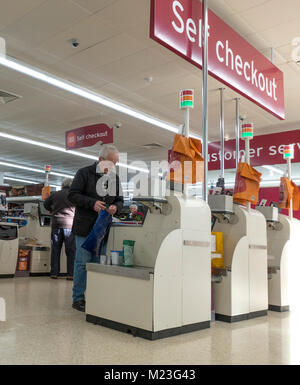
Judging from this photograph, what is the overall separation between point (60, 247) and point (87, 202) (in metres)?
2.98

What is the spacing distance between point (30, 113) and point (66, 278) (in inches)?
153

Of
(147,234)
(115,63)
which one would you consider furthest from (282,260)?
(115,63)

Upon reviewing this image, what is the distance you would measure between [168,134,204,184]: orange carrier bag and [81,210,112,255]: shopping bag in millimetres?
734

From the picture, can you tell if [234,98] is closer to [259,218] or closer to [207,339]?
[259,218]

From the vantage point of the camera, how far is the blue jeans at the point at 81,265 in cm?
358

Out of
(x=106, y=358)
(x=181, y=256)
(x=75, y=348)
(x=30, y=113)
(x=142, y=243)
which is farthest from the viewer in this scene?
(x=30, y=113)

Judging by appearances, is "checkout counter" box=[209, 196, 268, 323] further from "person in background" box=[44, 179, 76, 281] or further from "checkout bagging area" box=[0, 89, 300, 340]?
"person in background" box=[44, 179, 76, 281]

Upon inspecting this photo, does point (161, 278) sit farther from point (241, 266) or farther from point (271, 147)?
point (271, 147)

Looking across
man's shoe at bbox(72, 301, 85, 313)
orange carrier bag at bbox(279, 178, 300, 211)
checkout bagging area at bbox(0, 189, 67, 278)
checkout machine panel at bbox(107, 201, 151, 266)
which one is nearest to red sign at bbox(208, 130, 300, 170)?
orange carrier bag at bbox(279, 178, 300, 211)

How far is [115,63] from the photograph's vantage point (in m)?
5.80

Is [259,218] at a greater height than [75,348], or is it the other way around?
[259,218]

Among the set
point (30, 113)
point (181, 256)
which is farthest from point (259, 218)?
point (30, 113)

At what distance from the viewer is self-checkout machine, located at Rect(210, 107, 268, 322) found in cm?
354

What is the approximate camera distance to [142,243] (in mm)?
3316
